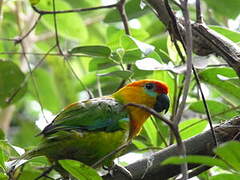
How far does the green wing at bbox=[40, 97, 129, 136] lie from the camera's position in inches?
89.1

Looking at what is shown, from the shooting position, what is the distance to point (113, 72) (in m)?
2.22

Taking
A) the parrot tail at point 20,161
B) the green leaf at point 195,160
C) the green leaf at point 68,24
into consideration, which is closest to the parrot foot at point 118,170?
the parrot tail at point 20,161

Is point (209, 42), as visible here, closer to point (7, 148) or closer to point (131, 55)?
point (131, 55)

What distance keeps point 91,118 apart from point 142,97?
44cm

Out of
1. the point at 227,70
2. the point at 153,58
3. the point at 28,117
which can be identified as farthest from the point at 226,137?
the point at 28,117

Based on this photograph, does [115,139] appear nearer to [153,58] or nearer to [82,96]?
[153,58]

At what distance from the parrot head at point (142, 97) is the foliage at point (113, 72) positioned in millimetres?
51

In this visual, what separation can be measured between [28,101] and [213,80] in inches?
107

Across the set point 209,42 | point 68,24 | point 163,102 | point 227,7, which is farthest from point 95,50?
point 68,24

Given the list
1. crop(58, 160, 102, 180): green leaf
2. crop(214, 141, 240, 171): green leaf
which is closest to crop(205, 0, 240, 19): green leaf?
crop(58, 160, 102, 180): green leaf

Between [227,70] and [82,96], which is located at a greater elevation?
[227,70]

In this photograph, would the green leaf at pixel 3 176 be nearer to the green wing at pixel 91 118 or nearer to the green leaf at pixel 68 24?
the green wing at pixel 91 118

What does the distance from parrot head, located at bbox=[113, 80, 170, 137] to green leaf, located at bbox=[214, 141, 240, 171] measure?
1.24 m

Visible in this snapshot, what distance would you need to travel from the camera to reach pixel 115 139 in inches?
91.6
